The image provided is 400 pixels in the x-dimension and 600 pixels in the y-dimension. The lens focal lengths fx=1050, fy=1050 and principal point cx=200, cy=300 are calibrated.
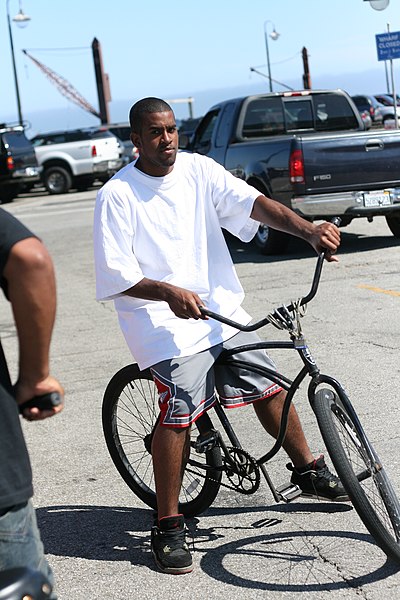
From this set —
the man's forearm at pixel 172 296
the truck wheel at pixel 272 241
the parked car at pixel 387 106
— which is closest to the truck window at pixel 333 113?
the truck wheel at pixel 272 241

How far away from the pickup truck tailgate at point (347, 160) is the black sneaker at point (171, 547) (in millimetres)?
8249

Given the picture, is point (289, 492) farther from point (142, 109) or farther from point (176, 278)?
point (142, 109)

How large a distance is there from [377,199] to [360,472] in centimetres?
854

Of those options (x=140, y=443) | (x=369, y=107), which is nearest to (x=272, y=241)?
(x=140, y=443)

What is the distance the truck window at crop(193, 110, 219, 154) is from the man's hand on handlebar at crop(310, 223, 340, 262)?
10.3m

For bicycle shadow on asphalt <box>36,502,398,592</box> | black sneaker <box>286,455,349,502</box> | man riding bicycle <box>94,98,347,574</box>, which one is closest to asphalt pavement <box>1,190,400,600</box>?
bicycle shadow on asphalt <box>36,502,398,592</box>

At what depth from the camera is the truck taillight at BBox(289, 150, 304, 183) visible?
1216cm

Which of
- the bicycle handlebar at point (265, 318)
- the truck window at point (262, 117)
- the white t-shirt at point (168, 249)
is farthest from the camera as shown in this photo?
the truck window at point (262, 117)

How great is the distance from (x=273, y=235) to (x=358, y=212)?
118 cm

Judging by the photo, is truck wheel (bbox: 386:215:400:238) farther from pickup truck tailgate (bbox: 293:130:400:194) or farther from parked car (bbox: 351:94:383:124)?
parked car (bbox: 351:94:383:124)

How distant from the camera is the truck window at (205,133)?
14508mm

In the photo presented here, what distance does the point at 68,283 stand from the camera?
12.6 m

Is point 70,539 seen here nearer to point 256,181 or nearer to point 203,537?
point 203,537

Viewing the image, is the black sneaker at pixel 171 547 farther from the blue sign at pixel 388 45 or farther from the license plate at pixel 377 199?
the blue sign at pixel 388 45
